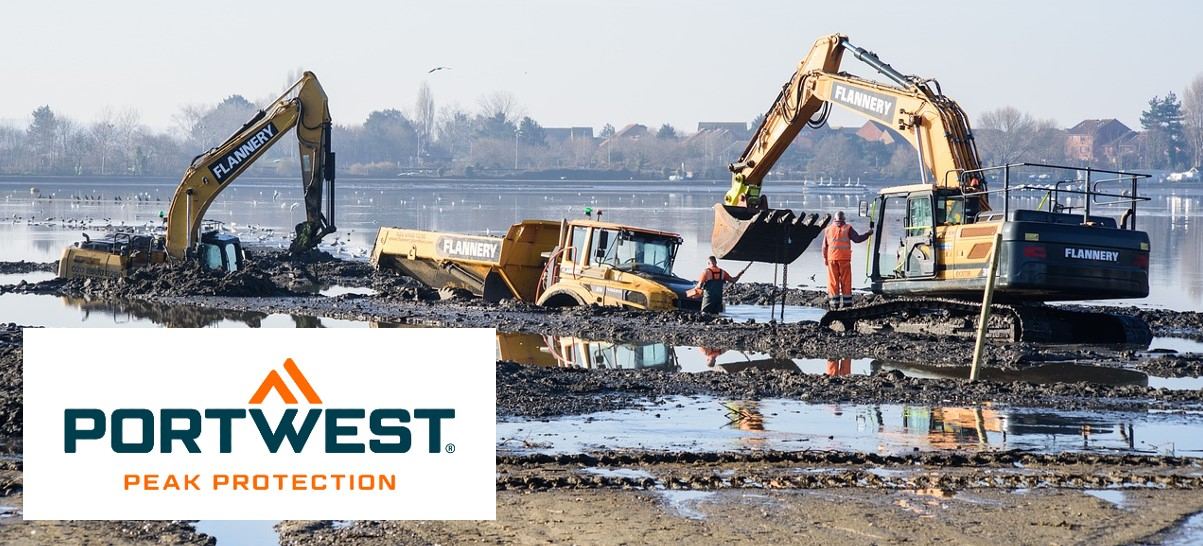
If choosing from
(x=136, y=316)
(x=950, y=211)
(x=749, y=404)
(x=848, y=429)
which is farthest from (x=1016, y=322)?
(x=136, y=316)

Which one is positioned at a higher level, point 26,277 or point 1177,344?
point 26,277

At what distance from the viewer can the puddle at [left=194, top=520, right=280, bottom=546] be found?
9203 mm

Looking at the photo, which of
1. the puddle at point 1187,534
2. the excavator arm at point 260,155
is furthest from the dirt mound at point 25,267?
the puddle at point 1187,534

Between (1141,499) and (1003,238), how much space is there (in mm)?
9922

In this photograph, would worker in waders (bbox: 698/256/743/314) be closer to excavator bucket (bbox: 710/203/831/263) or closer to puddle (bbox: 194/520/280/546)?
excavator bucket (bbox: 710/203/831/263)

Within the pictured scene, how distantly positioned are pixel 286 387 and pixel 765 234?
1878cm

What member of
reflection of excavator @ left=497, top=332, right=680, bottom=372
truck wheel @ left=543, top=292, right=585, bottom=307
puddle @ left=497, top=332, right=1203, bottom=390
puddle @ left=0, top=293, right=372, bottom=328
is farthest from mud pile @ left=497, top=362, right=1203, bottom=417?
puddle @ left=0, top=293, right=372, bottom=328

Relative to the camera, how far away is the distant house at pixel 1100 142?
16625 cm

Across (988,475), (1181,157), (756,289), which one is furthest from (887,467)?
(1181,157)

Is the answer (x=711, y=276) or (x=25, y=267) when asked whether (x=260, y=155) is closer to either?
(x=25, y=267)

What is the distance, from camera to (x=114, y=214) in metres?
75.6

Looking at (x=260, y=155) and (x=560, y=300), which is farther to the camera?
(x=260, y=155)

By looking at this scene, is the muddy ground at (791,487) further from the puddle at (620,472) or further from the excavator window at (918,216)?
the excavator window at (918,216)

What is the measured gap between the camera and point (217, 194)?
31.0 m
